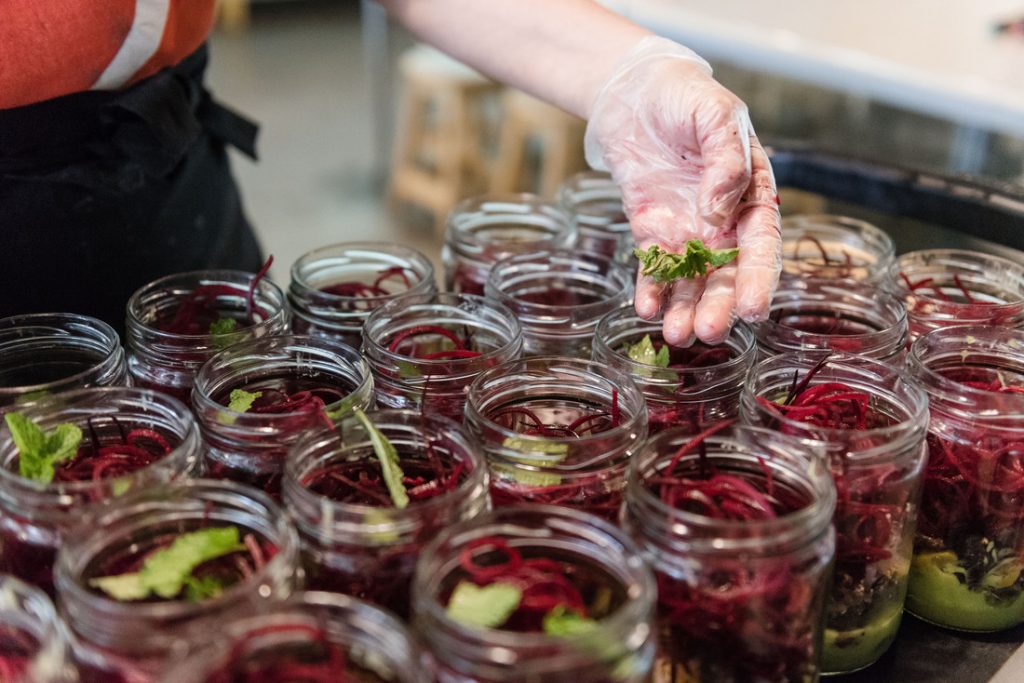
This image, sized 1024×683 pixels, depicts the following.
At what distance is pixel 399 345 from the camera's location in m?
1.36

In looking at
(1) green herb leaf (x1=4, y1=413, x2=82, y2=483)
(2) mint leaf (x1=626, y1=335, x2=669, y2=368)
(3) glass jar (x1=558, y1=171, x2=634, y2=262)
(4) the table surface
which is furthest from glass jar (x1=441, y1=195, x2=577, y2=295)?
(4) the table surface

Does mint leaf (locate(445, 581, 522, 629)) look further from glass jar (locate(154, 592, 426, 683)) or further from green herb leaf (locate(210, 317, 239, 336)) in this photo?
→ green herb leaf (locate(210, 317, 239, 336))

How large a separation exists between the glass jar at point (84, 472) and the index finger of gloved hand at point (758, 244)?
0.64 metres

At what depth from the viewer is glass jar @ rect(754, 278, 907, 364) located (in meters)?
1.29

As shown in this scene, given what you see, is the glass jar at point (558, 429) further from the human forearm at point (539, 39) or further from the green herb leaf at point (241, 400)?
the human forearm at point (539, 39)

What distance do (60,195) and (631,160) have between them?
0.85 m

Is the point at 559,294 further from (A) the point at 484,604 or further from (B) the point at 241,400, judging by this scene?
(A) the point at 484,604

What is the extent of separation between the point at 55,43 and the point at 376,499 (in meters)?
0.82

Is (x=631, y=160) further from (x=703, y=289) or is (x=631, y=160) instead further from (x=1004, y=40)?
(x=1004, y=40)

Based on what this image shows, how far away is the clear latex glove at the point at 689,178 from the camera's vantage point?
124cm

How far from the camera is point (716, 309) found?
1213mm

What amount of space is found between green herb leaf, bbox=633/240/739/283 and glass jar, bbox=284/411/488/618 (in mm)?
368

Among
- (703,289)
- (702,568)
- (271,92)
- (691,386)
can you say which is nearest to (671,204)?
(703,289)

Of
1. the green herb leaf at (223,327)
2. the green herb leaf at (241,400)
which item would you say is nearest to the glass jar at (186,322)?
the green herb leaf at (223,327)
